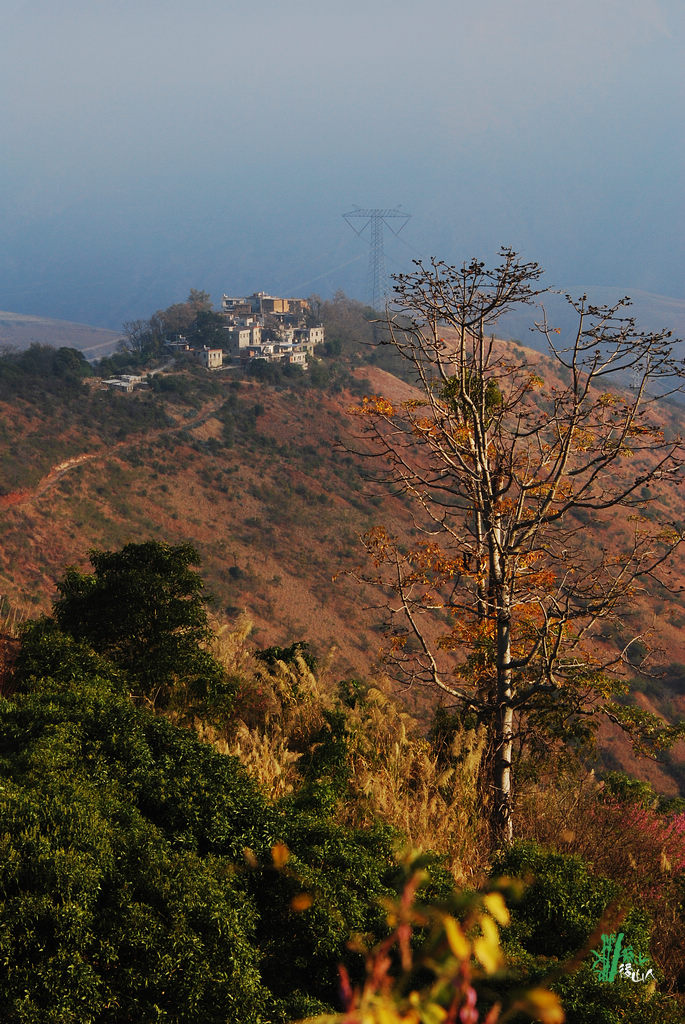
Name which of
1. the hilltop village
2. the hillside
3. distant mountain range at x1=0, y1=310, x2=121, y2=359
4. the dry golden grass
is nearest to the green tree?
the dry golden grass

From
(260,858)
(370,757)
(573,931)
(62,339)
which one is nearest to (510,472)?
(370,757)

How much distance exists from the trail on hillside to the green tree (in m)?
27.4

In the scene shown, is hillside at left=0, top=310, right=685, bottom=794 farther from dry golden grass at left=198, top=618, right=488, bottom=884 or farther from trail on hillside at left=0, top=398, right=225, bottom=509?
dry golden grass at left=198, top=618, right=488, bottom=884

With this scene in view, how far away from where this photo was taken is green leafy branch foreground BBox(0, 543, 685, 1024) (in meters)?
3.38

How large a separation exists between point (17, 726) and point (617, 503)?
5971 mm

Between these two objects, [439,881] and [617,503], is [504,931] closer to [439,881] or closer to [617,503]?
[439,881]

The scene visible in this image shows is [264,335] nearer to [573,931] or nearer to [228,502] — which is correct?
[228,502]

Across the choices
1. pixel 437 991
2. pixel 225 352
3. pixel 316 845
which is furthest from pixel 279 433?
pixel 437 991

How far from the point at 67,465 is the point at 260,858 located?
36.2 m

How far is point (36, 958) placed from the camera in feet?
11.4

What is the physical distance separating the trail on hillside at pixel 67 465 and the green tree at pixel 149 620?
27.4 metres

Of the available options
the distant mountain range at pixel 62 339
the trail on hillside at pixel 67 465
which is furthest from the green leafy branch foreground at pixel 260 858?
the distant mountain range at pixel 62 339

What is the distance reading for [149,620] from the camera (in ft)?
27.3

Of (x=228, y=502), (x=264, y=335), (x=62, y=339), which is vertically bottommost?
(x=228, y=502)
